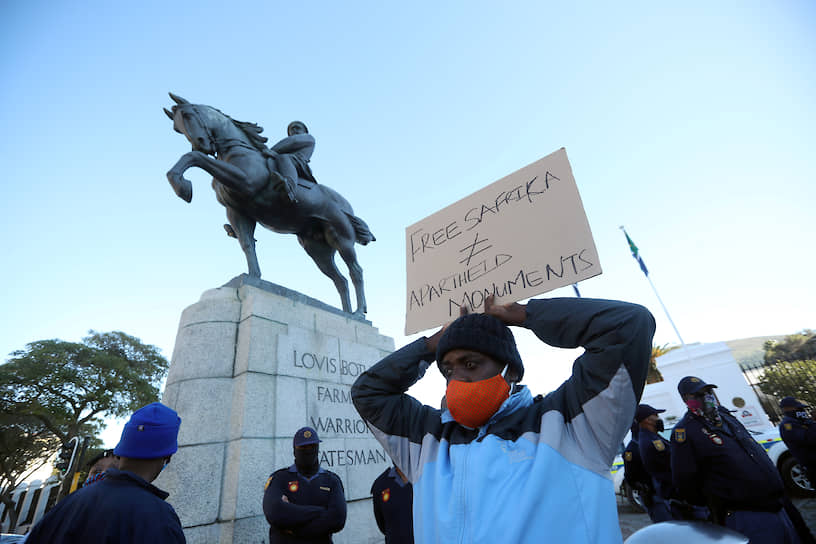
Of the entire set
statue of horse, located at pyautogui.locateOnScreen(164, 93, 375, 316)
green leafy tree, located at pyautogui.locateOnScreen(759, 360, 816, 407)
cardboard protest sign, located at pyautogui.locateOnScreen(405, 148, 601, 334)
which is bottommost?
cardboard protest sign, located at pyautogui.locateOnScreen(405, 148, 601, 334)

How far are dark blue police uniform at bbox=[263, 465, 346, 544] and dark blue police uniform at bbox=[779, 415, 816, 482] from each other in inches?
246

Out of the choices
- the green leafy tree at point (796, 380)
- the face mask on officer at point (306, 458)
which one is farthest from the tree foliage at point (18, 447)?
the green leafy tree at point (796, 380)

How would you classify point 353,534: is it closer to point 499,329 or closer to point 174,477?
point 174,477

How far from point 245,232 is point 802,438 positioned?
27.6ft

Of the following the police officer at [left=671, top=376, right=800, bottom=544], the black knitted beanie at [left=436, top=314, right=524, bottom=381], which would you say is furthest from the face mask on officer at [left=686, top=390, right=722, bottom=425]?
the black knitted beanie at [left=436, top=314, right=524, bottom=381]

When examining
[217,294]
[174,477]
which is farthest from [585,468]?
[217,294]

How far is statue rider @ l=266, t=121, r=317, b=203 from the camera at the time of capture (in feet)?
20.5

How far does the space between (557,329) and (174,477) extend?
413cm

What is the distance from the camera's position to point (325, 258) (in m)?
7.71

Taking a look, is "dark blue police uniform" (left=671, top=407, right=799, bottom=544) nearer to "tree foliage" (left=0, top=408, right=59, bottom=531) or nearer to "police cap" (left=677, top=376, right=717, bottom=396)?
"police cap" (left=677, top=376, right=717, bottom=396)

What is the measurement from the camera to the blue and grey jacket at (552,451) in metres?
1.31

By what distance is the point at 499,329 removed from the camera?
1.74m

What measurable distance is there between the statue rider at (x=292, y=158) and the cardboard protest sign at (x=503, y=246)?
4.01m

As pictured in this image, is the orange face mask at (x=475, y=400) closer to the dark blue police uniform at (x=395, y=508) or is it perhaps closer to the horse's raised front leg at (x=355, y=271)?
the dark blue police uniform at (x=395, y=508)
